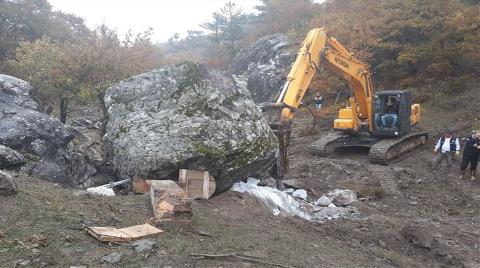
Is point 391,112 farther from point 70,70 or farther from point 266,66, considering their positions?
point 266,66

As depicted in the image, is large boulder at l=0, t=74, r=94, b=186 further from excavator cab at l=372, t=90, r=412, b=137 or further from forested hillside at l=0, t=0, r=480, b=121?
excavator cab at l=372, t=90, r=412, b=137

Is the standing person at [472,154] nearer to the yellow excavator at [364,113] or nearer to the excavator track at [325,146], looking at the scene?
the yellow excavator at [364,113]

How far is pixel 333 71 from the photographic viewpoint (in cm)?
1311

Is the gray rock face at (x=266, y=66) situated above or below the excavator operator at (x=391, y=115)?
above

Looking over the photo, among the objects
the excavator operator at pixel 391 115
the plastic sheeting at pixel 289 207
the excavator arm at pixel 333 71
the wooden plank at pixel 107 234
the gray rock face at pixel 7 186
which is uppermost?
the excavator arm at pixel 333 71

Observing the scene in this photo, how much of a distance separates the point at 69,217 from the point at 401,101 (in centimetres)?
1109

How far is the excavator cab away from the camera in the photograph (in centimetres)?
1377

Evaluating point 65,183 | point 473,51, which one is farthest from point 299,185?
point 473,51

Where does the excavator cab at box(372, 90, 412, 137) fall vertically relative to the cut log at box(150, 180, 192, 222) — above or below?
above

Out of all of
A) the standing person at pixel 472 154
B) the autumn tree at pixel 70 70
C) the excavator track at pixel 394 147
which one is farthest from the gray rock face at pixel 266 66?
the standing person at pixel 472 154

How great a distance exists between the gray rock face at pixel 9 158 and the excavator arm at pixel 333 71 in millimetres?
5111

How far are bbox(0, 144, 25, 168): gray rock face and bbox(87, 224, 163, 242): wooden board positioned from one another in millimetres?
3250

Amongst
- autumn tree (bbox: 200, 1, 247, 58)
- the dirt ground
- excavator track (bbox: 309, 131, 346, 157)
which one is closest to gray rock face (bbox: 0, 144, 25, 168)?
the dirt ground

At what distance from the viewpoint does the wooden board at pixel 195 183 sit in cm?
723
